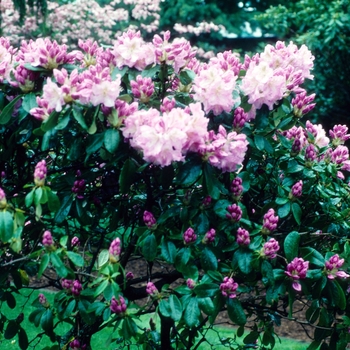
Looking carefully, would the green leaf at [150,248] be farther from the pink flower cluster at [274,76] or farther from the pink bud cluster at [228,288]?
the pink flower cluster at [274,76]

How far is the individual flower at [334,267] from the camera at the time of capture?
198 cm

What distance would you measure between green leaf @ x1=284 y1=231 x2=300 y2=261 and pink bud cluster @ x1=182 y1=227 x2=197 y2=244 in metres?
0.34

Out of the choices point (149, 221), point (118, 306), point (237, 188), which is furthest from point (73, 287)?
point (237, 188)

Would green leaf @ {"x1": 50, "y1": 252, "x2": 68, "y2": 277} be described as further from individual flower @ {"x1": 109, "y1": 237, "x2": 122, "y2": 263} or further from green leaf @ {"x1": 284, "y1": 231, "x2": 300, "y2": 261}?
green leaf @ {"x1": 284, "y1": 231, "x2": 300, "y2": 261}

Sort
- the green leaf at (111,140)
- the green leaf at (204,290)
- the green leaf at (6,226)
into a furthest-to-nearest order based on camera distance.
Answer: the green leaf at (204,290), the green leaf at (111,140), the green leaf at (6,226)

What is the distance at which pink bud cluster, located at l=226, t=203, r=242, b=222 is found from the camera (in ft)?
6.40

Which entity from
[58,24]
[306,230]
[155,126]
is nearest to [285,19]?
[58,24]

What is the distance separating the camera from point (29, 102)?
191 centimetres

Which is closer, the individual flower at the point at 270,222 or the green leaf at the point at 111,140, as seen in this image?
the green leaf at the point at 111,140

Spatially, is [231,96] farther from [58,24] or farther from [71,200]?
[58,24]

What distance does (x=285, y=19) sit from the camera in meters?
8.77

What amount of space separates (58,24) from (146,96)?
9511mm

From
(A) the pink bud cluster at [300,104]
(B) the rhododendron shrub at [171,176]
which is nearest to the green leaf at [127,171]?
(B) the rhododendron shrub at [171,176]

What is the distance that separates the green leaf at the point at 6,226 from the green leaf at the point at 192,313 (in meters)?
0.63
